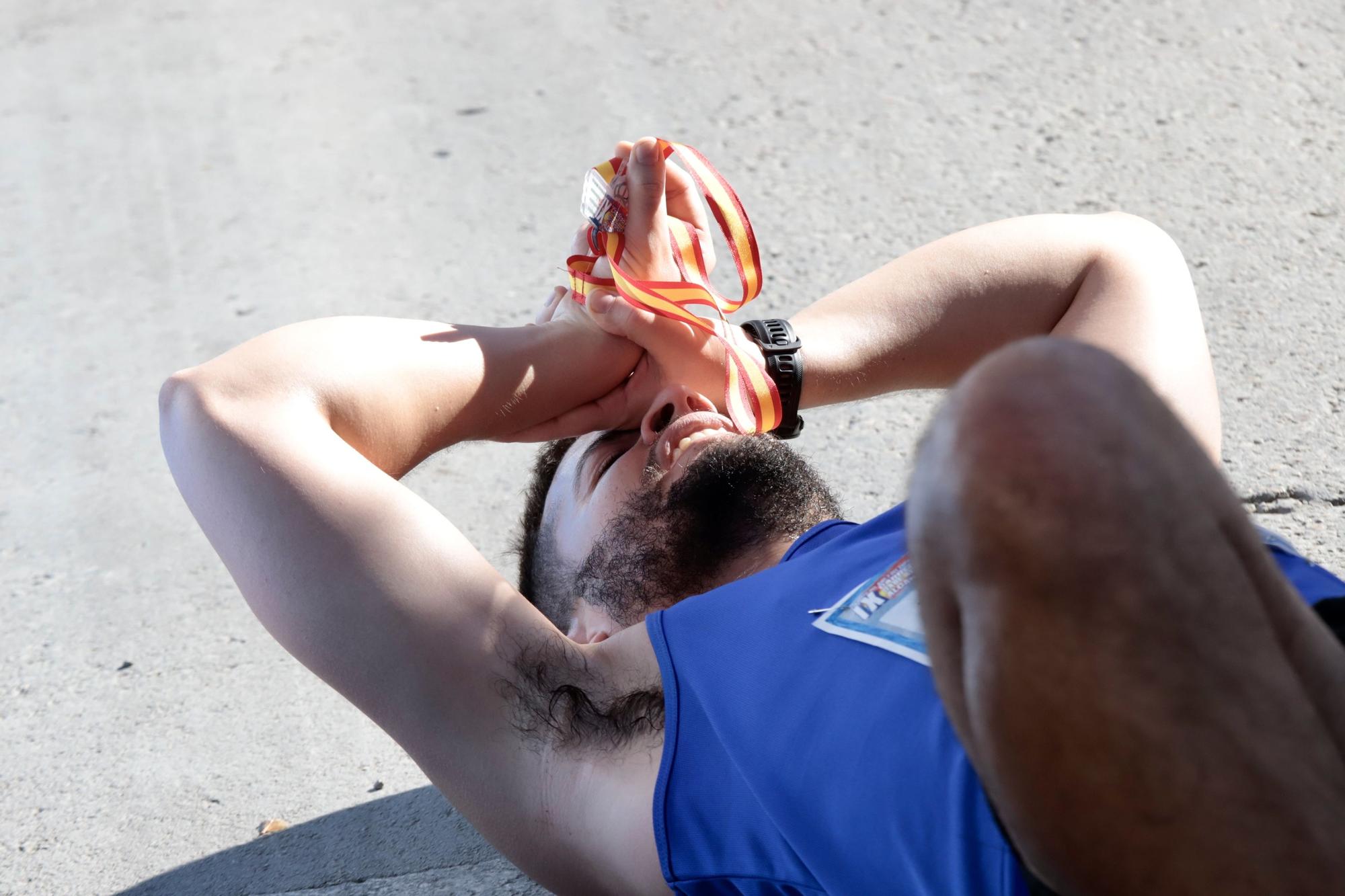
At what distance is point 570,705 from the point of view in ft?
4.20

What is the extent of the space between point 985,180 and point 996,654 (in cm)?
222

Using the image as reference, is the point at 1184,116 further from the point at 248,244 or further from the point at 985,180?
the point at 248,244

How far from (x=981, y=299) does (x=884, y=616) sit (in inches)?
29.2

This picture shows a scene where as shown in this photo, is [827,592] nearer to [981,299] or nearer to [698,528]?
[698,528]

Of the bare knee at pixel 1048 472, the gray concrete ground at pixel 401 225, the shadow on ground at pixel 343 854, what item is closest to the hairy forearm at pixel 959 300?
the gray concrete ground at pixel 401 225

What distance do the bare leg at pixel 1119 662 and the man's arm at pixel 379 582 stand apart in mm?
579

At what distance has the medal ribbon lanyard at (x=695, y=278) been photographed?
168cm

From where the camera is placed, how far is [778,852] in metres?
1.09

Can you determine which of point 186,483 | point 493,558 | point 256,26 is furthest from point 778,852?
point 256,26

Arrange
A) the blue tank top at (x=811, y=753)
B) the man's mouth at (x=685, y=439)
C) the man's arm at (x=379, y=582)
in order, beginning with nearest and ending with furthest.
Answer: the blue tank top at (x=811, y=753), the man's arm at (x=379, y=582), the man's mouth at (x=685, y=439)

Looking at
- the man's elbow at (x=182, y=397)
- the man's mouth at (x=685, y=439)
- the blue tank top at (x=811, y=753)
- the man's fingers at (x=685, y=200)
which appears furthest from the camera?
the man's fingers at (x=685, y=200)

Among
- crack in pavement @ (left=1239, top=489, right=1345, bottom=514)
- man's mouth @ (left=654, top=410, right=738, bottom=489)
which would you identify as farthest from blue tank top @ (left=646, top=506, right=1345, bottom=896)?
crack in pavement @ (left=1239, top=489, right=1345, bottom=514)

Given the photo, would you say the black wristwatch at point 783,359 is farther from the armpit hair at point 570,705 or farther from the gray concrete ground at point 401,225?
the armpit hair at point 570,705

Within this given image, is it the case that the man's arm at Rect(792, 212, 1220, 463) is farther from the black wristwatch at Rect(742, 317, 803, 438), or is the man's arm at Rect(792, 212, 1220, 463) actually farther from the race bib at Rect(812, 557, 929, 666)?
the race bib at Rect(812, 557, 929, 666)
